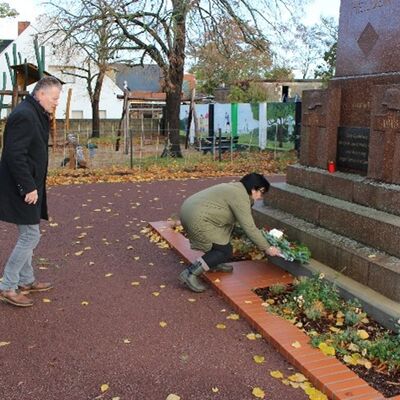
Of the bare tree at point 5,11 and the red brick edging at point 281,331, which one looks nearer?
the red brick edging at point 281,331

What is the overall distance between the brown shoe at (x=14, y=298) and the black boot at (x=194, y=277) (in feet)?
4.50

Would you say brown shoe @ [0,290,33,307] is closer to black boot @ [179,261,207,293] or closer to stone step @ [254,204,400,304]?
black boot @ [179,261,207,293]

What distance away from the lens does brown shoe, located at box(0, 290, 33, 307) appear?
431 cm

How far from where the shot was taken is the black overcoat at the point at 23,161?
4.01m

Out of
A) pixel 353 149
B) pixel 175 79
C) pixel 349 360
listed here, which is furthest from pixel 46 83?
pixel 175 79

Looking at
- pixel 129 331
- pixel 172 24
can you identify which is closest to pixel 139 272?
pixel 129 331

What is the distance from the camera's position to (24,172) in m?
4.00

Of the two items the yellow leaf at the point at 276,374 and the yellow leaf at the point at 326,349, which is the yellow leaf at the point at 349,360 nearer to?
the yellow leaf at the point at 326,349

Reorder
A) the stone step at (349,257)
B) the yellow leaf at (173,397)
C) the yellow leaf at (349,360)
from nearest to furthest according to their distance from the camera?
the yellow leaf at (173,397), the yellow leaf at (349,360), the stone step at (349,257)

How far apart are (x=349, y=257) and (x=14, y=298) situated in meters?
2.90

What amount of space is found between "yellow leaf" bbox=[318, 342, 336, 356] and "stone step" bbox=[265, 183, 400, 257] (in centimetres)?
126

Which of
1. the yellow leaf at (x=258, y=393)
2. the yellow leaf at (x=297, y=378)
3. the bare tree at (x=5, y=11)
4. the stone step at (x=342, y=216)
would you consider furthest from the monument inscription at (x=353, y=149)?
the bare tree at (x=5, y=11)

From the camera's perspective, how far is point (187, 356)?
11.7ft

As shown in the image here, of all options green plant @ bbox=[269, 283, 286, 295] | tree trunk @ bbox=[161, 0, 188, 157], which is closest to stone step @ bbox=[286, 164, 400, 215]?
green plant @ bbox=[269, 283, 286, 295]
